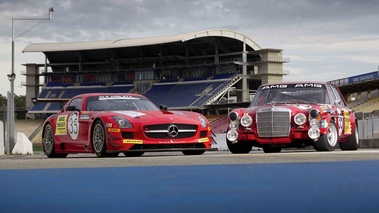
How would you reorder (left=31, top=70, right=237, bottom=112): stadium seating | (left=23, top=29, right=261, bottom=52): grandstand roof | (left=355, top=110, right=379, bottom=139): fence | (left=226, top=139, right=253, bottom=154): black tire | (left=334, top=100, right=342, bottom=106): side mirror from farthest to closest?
1. (left=23, top=29, right=261, bottom=52): grandstand roof
2. (left=31, top=70, right=237, bottom=112): stadium seating
3. (left=355, top=110, right=379, bottom=139): fence
4. (left=334, top=100, right=342, bottom=106): side mirror
5. (left=226, top=139, right=253, bottom=154): black tire

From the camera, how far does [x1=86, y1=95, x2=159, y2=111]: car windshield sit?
13.9 meters

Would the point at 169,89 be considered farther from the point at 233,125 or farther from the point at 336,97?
the point at 233,125

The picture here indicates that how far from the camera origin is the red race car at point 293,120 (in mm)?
13852

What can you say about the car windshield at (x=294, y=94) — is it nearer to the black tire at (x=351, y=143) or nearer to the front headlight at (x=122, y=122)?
the black tire at (x=351, y=143)

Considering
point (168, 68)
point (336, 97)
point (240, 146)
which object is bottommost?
point (240, 146)

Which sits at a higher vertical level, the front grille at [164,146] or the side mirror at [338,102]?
the side mirror at [338,102]

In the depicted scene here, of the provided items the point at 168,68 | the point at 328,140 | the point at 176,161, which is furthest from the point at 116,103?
the point at 168,68

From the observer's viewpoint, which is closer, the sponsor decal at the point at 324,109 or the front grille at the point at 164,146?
the front grille at the point at 164,146

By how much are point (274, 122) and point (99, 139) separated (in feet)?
11.2

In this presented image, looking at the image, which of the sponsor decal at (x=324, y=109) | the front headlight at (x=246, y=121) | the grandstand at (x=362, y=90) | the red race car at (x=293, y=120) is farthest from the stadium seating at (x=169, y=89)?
the sponsor decal at (x=324, y=109)

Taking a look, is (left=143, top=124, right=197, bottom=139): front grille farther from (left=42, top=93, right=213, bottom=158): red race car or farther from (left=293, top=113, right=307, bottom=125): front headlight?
(left=293, top=113, right=307, bottom=125): front headlight

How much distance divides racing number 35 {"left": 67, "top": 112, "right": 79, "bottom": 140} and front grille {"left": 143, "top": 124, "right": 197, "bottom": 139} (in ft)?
5.29

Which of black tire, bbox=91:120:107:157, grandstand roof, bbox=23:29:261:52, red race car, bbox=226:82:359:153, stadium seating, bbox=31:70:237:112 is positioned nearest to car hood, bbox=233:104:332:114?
red race car, bbox=226:82:359:153

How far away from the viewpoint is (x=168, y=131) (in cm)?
1316
